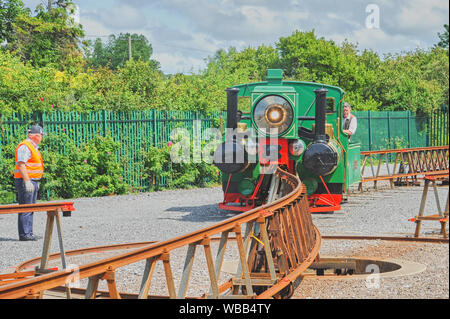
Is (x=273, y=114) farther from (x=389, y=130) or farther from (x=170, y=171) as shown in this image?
(x=389, y=130)

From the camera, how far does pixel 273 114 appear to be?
39.2 feet

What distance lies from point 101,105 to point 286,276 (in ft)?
43.4

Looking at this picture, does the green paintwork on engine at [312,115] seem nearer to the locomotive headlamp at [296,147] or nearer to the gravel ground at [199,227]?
the locomotive headlamp at [296,147]

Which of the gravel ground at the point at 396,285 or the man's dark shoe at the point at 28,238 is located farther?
the man's dark shoe at the point at 28,238

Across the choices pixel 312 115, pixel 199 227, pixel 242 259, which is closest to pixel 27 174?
pixel 199 227

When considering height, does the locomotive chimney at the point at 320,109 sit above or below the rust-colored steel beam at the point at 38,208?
above

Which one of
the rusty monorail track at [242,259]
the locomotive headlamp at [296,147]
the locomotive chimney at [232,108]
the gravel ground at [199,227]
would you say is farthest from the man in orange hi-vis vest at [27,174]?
the locomotive headlamp at [296,147]

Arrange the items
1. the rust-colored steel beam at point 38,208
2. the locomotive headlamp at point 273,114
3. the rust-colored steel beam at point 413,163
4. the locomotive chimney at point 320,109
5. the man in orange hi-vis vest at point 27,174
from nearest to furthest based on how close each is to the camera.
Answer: the rust-colored steel beam at point 38,208
the man in orange hi-vis vest at point 27,174
the locomotive headlamp at point 273,114
the locomotive chimney at point 320,109
the rust-colored steel beam at point 413,163

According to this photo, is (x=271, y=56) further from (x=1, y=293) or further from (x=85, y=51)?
(x=1, y=293)

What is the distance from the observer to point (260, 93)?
12.0m

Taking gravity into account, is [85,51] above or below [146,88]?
above

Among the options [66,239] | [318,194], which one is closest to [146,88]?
[318,194]

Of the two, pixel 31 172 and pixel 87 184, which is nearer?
pixel 31 172

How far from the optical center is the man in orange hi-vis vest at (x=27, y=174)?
36.0 feet
